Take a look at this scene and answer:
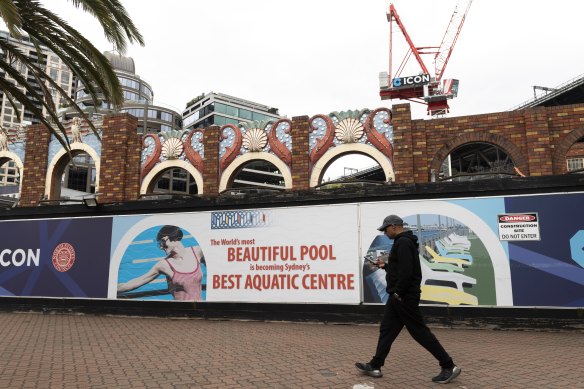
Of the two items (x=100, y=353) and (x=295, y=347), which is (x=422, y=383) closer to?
(x=295, y=347)

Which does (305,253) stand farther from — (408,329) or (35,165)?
(35,165)

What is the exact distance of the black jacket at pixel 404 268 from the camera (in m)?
4.35

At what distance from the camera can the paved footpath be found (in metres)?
4.26

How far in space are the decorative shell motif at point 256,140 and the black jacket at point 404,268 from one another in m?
9.43

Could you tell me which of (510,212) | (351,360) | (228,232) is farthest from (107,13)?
(510,212)

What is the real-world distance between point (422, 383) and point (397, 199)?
388 centimetres

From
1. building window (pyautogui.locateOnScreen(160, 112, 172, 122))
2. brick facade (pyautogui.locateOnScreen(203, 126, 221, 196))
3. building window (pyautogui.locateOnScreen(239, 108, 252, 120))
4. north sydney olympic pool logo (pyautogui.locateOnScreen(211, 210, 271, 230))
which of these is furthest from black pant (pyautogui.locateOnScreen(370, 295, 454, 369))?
building window (pyautogui.locateOnScreen(239, 108, 252, 120))

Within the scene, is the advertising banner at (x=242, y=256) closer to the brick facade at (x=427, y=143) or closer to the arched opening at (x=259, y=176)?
the brick facade at (x=427, y=143)

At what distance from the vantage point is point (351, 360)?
5.08 m

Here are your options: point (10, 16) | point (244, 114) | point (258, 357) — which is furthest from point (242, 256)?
point (244, 114)

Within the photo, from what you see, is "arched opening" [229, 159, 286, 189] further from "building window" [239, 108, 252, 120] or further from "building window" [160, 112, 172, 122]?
"building window" [160, 112, 172, 122]

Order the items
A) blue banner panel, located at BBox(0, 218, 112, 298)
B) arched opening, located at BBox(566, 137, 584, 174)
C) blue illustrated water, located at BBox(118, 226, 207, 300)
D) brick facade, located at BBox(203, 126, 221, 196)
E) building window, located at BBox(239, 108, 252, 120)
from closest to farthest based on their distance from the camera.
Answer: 1. blue illustrated water, located at BBox(118, 226, 207, 300)
2. blue banner panel, located at BBox(0, 218, 112, 298)
3. brick facade, located at BBox(203, 126, 221, 196)
4. arched opening, located at BBox(566, 137, 584, 174)
5. building window, located at BBox(239, 108, 252, 120)

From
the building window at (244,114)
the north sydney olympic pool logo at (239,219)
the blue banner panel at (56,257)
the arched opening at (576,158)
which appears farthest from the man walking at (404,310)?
the building window at (244,114)

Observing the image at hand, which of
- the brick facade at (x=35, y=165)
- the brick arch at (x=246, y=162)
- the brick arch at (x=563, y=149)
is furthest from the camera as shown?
the brick facade at (x=35, y=165)
